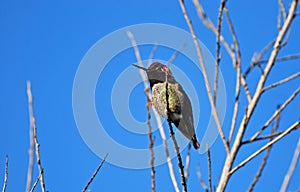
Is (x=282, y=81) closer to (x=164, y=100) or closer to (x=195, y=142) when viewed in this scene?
(x=195, y=142)

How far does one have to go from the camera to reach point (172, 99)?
19.4 ft

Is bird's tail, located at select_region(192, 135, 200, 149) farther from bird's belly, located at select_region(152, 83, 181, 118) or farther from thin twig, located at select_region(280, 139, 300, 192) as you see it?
thin twig, located at select_region(280, 139, 300, 192)

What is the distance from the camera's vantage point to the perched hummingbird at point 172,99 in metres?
5.75

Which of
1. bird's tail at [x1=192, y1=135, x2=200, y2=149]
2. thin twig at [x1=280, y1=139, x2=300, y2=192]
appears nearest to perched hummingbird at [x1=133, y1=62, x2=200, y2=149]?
bird's tail at [x1=192, y1=135, x2=200, y2=149]

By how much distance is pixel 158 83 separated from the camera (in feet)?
20.2

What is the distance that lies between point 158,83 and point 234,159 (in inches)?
162

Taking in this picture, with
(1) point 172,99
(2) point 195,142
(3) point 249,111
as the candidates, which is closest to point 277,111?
(3) point 249,111

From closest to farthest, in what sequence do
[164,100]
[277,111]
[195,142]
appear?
[277,111] → [195,142] → [164,100]

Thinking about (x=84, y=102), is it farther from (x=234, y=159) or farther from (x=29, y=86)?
(x=234, y=159)

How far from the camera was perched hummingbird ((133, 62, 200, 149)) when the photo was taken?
575 cm

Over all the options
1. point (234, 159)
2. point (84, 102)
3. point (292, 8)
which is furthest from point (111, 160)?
point (292, 8)

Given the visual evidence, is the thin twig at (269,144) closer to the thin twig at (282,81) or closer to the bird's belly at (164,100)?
the thin twig at (282,81)

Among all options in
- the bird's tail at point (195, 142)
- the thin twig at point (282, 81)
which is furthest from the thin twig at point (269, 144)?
the bird's tail at point (195, 142)

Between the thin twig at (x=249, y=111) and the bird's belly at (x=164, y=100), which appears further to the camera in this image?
the bird's belly at (x=164, y=100)
